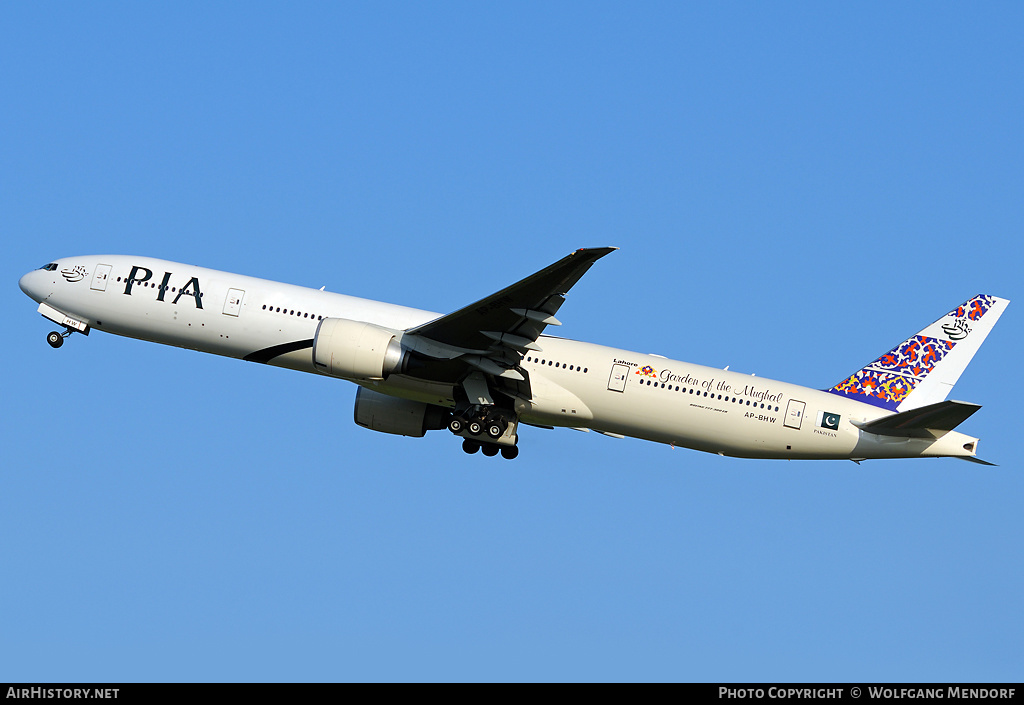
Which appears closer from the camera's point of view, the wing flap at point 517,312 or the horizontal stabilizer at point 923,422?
the wing flap at point 517,312

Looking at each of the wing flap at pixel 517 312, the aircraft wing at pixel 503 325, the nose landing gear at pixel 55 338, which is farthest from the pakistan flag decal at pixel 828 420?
the nose landing gear at pixel 55 338

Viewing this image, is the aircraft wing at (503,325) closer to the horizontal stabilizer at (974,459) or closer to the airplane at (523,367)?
the airplane at (523,367)

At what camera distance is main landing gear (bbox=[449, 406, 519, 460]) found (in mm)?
31812

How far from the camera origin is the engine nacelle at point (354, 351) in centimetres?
2970

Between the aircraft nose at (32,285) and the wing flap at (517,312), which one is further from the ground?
the aircraft nose at (32,285)

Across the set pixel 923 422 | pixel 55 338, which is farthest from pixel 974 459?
pixel 55 338

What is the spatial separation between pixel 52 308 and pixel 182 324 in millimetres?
4953

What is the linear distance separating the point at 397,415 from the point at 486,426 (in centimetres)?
384

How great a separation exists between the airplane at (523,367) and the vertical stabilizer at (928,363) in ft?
0.14

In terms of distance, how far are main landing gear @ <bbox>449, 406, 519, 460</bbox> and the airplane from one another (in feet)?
0.13
